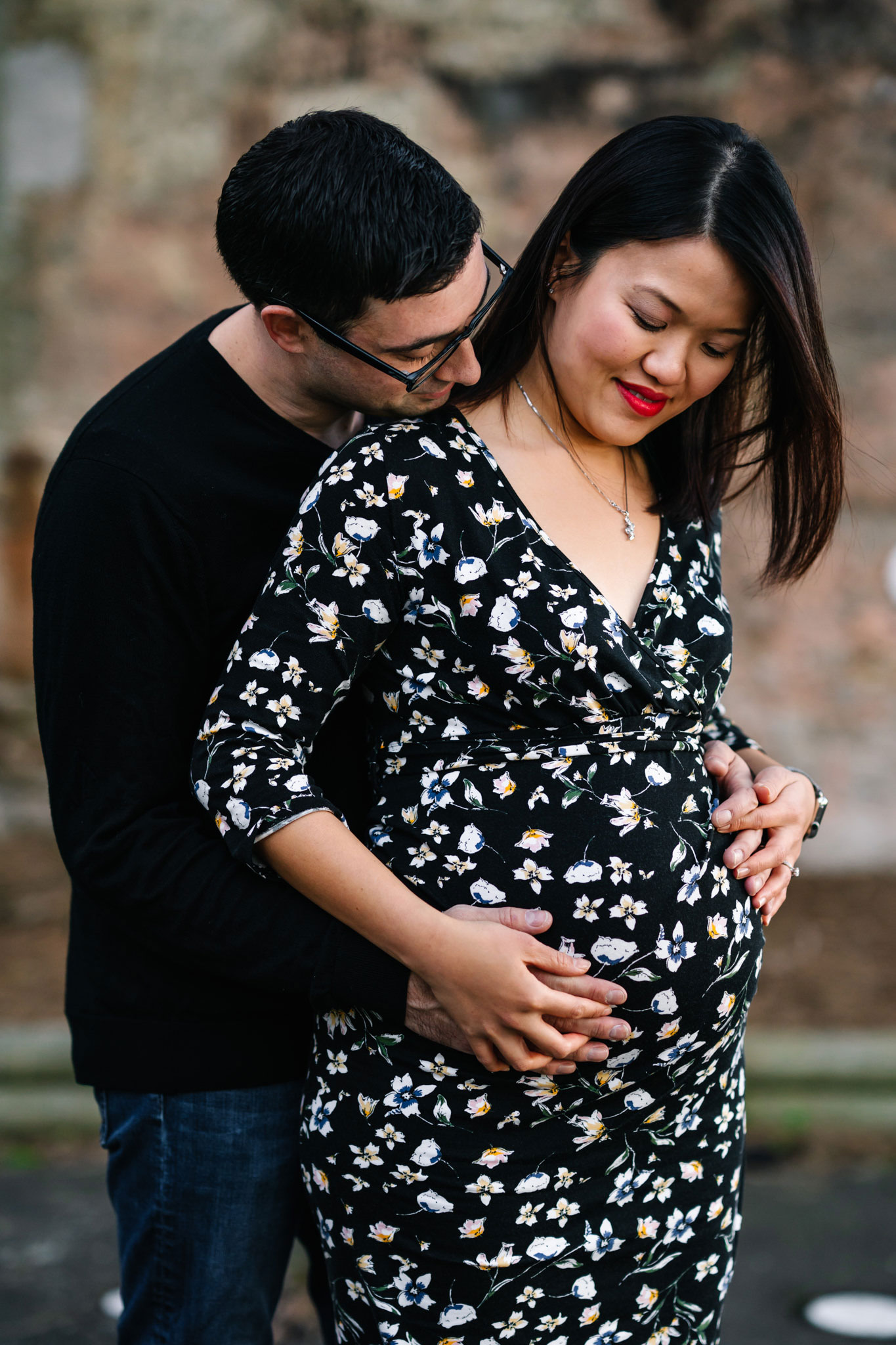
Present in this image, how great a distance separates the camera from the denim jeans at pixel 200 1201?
5.23 ft

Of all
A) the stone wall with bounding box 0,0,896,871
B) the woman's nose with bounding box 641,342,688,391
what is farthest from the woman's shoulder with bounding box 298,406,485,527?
the stone wall with bounding box 0,0,896,871

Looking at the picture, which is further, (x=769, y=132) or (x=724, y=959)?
(x=769, y=132)

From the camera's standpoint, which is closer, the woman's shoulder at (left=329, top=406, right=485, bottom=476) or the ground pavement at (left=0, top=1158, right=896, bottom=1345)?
the woman's shoulder at (left=329, top=406, right=485, bottom=476)

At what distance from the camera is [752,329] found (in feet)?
5.25

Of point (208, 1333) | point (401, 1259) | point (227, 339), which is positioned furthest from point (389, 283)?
point (208, 1333)

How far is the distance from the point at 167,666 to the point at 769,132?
277cm

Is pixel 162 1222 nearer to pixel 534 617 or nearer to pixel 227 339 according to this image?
pixel 534 617

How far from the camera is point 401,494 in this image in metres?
1.41

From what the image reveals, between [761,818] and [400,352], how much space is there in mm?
745

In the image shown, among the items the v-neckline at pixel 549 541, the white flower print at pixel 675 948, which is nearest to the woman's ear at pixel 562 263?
the v-neckline at pixel 549 541

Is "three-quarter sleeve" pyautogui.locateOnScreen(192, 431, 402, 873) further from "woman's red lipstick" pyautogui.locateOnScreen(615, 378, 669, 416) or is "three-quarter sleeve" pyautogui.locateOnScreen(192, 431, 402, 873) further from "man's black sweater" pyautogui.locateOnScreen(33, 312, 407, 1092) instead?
"woman's red lipstick" pyautogui.locateOnScreen(615, 378, 669, 416)

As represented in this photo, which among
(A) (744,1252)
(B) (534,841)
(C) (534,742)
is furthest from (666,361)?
(A) (744,1252)

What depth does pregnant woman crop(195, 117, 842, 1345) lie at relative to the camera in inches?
54.3

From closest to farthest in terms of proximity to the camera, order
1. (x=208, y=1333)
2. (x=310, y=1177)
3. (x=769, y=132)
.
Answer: (x=310, y=1177), (x=208, y=1333), (x=769, y=132)
